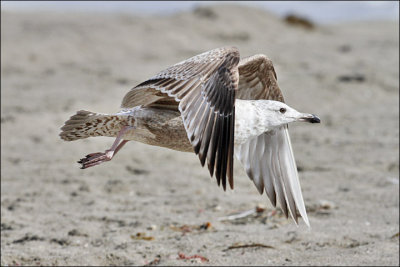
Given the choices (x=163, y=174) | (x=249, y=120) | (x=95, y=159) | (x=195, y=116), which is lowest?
(x=163, y=174)

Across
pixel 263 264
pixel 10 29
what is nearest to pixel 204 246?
pixel 263 264

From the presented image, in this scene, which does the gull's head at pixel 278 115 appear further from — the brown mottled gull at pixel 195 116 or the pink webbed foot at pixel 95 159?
the pink webbed foot at pixel 95 159

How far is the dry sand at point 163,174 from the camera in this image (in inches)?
194

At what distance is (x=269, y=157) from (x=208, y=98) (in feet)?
3.87

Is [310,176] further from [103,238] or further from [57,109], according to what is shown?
[57,109]

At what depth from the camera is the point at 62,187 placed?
21.6ft

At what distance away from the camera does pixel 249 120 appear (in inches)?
138

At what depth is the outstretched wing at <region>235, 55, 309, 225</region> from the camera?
13.7 ft

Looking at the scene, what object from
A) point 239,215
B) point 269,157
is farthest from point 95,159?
point 239,215

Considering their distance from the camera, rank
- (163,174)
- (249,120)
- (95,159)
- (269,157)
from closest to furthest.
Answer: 1. (95,159)
2. (249,120)
3. (269,157)
4. (163,174)

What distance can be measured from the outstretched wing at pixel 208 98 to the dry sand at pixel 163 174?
1728 millimetres

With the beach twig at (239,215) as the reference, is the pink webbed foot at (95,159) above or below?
above

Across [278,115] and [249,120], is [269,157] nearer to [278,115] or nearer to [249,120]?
[278,115]

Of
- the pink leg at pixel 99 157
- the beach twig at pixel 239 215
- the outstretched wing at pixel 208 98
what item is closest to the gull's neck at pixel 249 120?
the outstretched wing at pixel 208 98
